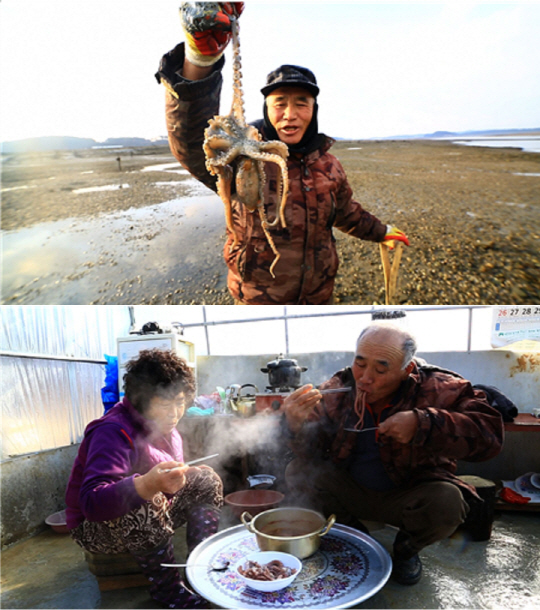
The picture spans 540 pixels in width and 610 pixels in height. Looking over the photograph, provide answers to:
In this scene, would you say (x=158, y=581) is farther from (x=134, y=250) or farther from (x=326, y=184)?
(x=326, y=184)

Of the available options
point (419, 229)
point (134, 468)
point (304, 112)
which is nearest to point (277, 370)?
A: point (419, 229)

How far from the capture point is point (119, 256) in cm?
303

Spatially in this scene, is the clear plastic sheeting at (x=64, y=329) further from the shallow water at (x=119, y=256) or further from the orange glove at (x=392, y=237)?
the orange glove at (x=392, y=237)

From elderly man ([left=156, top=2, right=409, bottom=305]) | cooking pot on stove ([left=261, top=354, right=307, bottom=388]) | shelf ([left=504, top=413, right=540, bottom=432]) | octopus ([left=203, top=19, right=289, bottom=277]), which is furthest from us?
cooking pot on stove ([left=261, top=354, right=307, bottom=388])

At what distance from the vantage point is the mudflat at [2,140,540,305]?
304 centimetres

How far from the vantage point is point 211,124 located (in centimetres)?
202

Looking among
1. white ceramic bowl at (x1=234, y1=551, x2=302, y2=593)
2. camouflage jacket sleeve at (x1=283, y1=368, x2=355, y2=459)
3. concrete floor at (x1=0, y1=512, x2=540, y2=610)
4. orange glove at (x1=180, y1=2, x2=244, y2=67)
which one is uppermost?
orange glove at (x1=180, y1=2, x2=244, y2=67)

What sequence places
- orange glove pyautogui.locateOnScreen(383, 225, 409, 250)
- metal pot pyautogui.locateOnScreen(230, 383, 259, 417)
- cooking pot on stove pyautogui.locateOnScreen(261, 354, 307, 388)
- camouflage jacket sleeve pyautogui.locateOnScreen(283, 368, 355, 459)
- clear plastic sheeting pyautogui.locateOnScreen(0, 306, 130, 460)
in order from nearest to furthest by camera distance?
camouflage jacket sleeve pyautogui.locateOnScreen(283, 368, 355, 459)
orange glove pyautogui.locateOnScreen(383, 225, 409, 250)
clear plastic sheeting pyautogui.locateOnScreen(0, 306, 130, 460)
metal pot pyautogui.locateOnScreen(230, 383, 259, 417)
cooking pot on stove pyautogui.locateOnScreen(261, 354, 307, 388)

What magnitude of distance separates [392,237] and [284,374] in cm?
191

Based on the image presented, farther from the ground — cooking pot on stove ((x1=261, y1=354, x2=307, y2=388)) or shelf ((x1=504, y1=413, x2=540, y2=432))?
cooking pot on stove ((x1=261, y1=354, x2=307, y2=388))

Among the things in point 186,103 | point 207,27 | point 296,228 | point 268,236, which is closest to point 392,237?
point 296,228

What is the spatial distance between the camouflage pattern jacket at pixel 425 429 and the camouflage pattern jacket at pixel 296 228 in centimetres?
67

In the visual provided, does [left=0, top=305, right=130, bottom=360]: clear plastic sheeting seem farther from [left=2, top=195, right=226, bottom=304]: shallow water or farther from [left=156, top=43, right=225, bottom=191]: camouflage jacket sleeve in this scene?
[left=156, top=43, right=225, bottom=191]: camouflage jacket sleeve

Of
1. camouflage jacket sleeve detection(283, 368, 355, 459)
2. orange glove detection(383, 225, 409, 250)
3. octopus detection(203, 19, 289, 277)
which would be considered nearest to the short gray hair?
camouflage jacket sleeve detection(283, 368, 355, 459)
